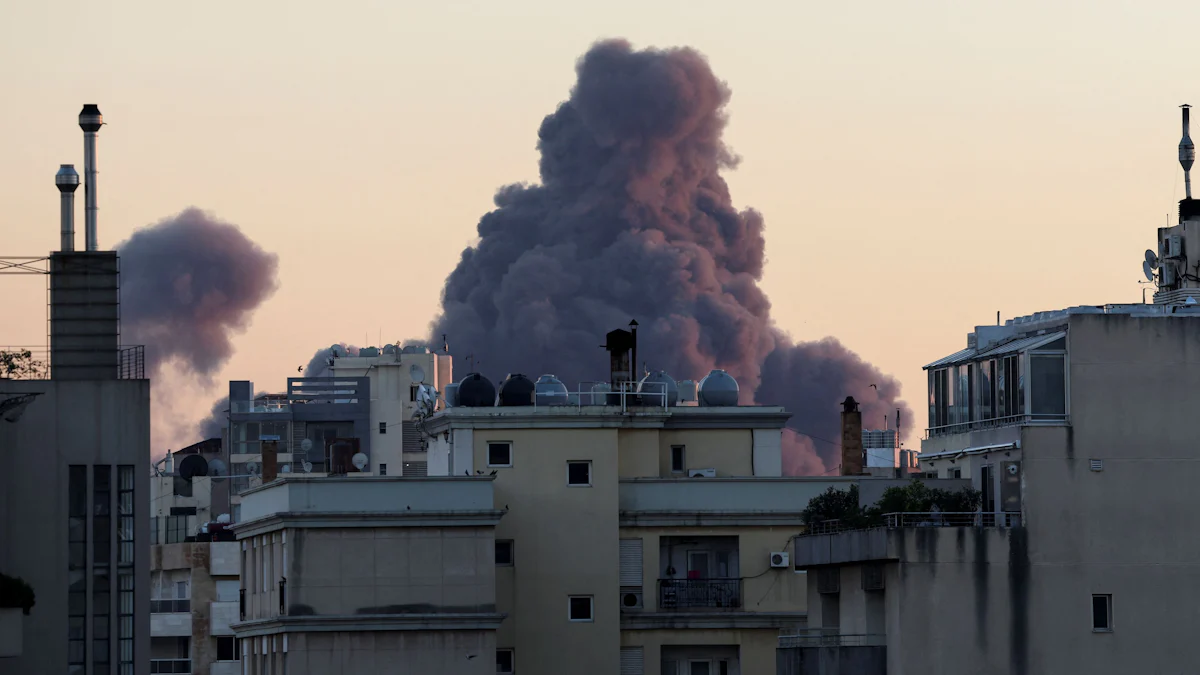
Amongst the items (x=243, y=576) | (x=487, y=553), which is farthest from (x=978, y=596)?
(x=243, y=576)

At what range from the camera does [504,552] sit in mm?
85938

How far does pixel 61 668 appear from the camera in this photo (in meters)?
60.6

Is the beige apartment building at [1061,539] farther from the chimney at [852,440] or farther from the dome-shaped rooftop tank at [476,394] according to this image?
the chimney at [852,440]

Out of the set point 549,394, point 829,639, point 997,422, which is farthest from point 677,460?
point 997,422

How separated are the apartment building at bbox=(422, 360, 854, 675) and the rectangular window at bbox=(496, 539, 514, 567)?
0.07 meters

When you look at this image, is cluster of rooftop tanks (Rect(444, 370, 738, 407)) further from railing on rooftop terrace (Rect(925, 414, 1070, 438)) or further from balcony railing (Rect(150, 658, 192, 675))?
balcony railing (Rect(150, 658, 192, 675))

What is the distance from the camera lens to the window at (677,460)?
92.1 meters

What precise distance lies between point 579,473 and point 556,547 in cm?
280

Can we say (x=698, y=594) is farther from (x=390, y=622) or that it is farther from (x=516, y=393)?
(x=390, y=622)

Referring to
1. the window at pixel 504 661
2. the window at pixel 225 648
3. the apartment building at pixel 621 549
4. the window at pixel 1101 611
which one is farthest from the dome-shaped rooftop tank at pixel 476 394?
the window at pixel 1101 611

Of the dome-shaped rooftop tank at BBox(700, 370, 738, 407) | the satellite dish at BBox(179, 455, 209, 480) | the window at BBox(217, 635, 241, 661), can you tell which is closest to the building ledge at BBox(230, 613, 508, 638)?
the dome-shaped rooftop tank at BBox(700, 370, 738, 407)

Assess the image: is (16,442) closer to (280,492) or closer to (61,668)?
(61,668)

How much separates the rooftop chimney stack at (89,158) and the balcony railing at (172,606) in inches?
2082

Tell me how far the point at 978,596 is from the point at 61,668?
2430cm
